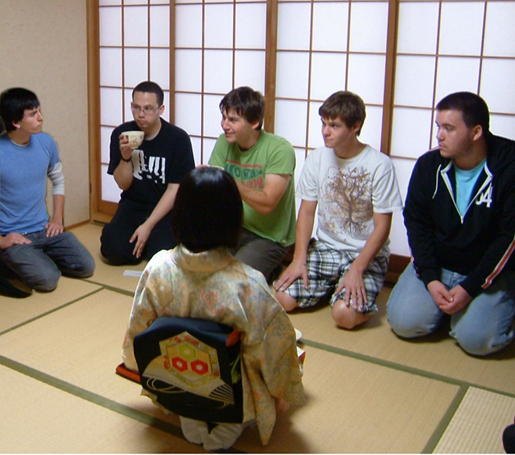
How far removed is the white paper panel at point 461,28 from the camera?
3.11 metres

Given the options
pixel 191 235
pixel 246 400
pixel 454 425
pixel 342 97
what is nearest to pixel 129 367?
pixel 246 400

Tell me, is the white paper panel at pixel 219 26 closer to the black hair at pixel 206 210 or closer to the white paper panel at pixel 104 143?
the white paper panel at pixel 104 143

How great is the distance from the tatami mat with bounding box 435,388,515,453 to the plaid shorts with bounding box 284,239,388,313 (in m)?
0.83

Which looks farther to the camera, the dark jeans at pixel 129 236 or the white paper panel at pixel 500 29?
the dark jeans at pixel 129 236

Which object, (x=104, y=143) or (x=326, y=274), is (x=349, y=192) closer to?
(x=326, y=274)

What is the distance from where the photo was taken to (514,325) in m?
2.78

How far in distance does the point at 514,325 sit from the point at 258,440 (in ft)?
4.50

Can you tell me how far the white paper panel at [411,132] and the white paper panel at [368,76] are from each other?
0.48 feet

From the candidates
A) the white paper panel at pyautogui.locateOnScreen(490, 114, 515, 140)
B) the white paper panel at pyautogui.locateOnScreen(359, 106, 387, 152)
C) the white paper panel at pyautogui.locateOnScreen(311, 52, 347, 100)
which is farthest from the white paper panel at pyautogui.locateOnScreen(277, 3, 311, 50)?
the white paper panel at pyautogui.locateOnScreen(490, 114, 515, 140)

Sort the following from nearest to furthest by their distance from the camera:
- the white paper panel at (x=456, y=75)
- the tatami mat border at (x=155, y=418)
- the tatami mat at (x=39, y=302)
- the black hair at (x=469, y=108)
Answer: the tatami mat border at (x=155, y=418) → the black hair at (x=469, y=108) → the tatami mat at (x=39, y=302) → the white paper panel at (x=456, y=75)

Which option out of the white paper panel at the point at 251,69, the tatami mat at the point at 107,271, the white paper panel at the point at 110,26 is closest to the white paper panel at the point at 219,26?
the white paper panel at the point at 251,69

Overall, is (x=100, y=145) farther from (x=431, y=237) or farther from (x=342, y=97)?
(x=431, y=237)

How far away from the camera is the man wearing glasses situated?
3643 mm

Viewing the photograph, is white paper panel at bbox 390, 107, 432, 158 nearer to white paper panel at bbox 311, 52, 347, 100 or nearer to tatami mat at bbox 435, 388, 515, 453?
white paper panel at bbox 311, 52, 347, 100
